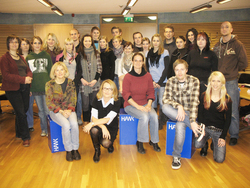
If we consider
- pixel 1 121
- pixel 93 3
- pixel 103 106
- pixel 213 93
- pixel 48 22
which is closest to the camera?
pixel 213 93

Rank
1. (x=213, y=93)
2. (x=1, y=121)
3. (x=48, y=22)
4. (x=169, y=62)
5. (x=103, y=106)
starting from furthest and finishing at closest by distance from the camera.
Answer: (x=48, y=22), (x=1, y=121), (x=169, y=62), (x=103, y=106), (x=213, y=93)

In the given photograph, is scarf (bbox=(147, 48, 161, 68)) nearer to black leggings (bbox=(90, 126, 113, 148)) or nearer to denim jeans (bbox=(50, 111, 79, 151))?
black leggings (bbox=(90, 126, 113, 148))

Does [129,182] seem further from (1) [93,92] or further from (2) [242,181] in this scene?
(1) [93,92]

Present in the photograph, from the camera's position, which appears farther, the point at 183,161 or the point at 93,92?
the point at 93,92

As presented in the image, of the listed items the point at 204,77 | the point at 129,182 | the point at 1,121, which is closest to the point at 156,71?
the point at 204,77

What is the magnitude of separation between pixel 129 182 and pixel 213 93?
159 centimetres

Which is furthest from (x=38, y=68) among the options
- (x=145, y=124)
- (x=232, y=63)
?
(x=232, y=63)

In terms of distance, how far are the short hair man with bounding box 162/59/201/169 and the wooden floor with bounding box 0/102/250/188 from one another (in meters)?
0.26

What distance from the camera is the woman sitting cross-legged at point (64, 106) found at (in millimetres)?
2674

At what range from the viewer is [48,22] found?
7.97 m

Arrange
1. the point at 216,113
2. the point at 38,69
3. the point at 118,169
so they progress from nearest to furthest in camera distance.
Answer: the point at 118,169 < the point at 216,113 < the point at 38,69

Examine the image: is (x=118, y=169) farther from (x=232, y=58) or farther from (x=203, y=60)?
(x=232, y=58)

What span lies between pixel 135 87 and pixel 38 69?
1.71 m

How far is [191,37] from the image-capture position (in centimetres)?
340
